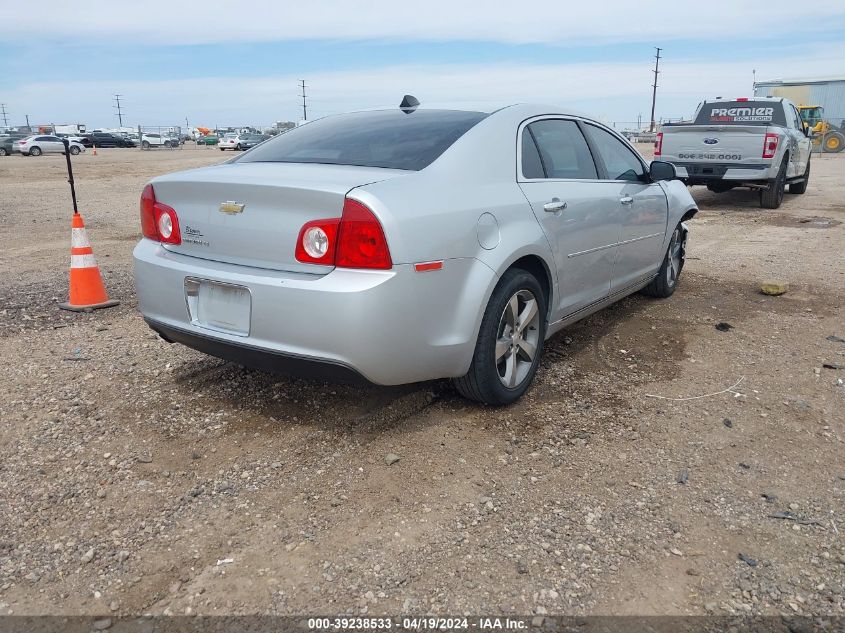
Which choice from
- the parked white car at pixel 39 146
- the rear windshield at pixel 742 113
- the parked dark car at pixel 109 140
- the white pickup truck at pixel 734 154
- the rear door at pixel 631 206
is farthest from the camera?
the parked dark car at pixel 109 140

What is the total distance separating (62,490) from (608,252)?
3.37m

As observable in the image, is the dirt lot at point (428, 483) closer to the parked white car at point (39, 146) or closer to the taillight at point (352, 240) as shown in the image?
the taillight at point (352, 240)

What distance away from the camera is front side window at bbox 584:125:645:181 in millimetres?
4668

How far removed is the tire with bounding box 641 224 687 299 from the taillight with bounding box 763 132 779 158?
673cm

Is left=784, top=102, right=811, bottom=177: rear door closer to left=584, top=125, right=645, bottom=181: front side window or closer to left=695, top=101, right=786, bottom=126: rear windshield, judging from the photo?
left=695, top=101, right=786, bottom=126: rear windshield

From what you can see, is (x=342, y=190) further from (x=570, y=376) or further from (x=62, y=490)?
(x=570, y=376)

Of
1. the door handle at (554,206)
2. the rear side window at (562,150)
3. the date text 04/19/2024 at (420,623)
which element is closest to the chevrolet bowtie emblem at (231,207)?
the door handle at (554,206)

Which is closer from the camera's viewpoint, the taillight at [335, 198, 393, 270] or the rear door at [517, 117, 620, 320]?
the taillight at [335, 198, 393, 270]

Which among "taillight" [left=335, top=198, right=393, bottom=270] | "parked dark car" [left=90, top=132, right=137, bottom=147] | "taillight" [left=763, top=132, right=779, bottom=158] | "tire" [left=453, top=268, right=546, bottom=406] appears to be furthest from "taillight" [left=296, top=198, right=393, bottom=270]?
"parked dark car" [left=90, top=132, right=137, bottom=147]

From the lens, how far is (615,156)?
4.89 meters

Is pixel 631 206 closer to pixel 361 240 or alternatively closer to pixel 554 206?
pixel 554 206

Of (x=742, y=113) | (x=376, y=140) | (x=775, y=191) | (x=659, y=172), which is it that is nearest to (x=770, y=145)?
(x=775, y=191)

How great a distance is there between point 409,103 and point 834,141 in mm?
37577

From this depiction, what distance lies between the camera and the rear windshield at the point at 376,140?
3.38m
